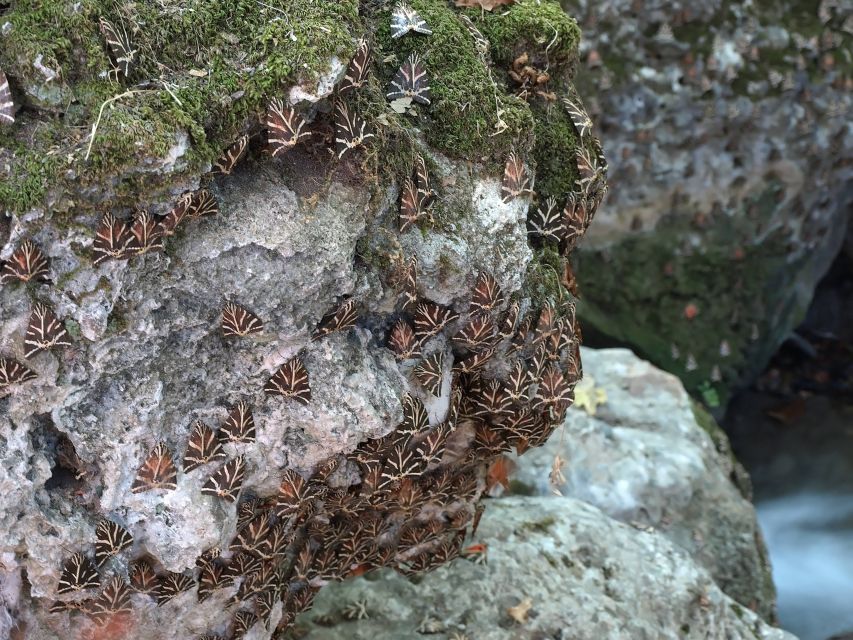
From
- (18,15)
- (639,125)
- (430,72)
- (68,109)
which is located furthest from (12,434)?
(639,125)

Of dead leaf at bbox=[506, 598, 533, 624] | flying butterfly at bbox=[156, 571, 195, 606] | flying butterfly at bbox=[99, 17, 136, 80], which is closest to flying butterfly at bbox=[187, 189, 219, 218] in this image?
flying butterfly at bbox=[99, 17, 136, 80]

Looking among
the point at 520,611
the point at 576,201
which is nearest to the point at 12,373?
the point at 576,201

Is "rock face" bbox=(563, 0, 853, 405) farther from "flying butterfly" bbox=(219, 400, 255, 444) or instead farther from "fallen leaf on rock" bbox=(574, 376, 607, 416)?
"flying butterfly" bbox=(219, 400, 255, 444)

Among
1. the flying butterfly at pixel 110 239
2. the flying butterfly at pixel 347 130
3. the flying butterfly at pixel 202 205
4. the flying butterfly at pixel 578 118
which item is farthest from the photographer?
the flying butterfly at pixel 578 118

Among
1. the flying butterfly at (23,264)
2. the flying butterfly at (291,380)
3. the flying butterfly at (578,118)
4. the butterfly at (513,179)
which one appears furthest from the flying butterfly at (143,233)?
the flying butterfly at (578,118)

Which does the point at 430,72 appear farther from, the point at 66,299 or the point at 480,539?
the point at 480,539

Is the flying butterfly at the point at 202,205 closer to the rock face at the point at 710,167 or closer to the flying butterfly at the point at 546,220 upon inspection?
the flying butterfly at the point at 546,220
